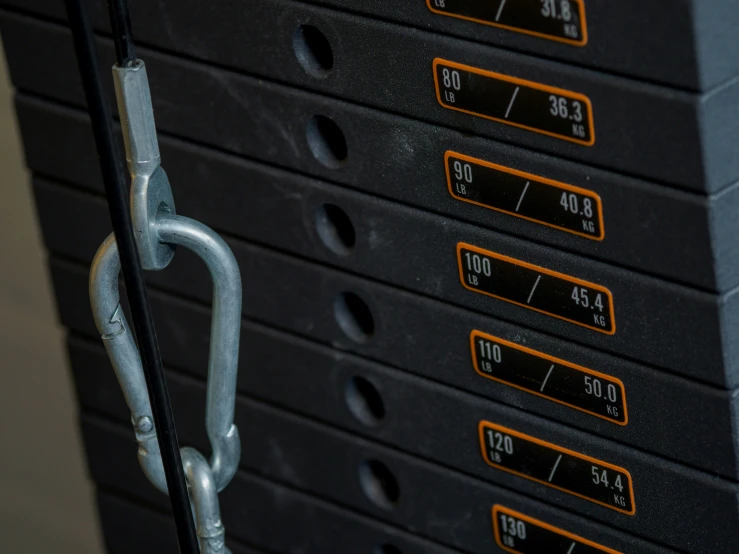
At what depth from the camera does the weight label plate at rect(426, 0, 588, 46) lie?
0.78m

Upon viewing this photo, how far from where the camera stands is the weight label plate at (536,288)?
86 cm

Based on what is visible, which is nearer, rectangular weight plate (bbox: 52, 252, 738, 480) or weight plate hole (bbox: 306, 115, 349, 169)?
rectangular weight plate (bbox: 52, 252, 738, 480)

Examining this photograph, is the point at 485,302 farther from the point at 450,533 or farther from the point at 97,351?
the point at 97,351

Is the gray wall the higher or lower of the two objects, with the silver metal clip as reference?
lower

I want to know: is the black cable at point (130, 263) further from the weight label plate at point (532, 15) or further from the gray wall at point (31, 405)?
the gray wall at point (31, 405)

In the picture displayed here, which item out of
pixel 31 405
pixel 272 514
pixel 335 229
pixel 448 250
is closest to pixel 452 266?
pixel 448 250

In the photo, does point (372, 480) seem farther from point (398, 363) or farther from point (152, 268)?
point (152, 268)

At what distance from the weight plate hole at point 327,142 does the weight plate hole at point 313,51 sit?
0.12 feet

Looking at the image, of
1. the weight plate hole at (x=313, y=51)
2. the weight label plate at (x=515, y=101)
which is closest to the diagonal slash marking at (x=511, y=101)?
the weight label plate at (x=515, y=101)

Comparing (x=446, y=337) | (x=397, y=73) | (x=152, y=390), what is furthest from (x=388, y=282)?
(x=152, y=390)

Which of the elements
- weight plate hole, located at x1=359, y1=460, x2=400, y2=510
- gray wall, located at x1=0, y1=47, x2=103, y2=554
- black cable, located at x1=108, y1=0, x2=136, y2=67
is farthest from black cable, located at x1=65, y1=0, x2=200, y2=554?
gray wall, located at x1=0, y1=47, x2=103, y2=554

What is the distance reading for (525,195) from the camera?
0.86 metres

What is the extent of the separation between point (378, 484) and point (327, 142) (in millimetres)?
283

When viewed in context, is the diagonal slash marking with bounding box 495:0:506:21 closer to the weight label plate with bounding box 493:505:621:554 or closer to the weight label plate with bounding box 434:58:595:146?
the weight label plate with bounding box 434:58:595:146
